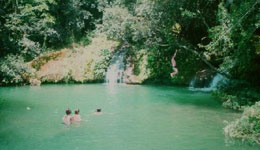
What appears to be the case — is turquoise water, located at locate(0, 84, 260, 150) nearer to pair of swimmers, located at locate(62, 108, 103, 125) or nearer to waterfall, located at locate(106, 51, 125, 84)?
pair of swimmers, located at locate(62, 108, 103, 125)

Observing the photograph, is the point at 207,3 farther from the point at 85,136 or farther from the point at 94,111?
the point at 85,136

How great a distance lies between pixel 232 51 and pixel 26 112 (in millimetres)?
9420

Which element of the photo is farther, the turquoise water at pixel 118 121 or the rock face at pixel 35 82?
the rock face at pixel 35 82

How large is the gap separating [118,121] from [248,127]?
4.77 meters

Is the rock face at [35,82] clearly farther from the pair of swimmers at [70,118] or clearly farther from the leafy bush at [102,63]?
the pair of swimmers at [70,118]

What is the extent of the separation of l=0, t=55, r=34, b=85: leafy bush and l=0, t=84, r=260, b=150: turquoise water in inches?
73.4

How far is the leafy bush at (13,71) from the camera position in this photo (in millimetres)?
21844

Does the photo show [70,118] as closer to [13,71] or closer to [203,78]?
[203,78]

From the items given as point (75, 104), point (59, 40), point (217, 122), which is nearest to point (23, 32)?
point (59, 40)

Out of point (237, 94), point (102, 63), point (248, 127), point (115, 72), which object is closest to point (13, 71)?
point (102, 63)

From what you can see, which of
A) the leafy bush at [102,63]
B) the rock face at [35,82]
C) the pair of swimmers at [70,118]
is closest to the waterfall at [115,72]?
the leafy bush at [102,63]

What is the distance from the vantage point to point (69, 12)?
93.6 feet

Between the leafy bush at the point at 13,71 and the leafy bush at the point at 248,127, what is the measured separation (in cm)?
1513

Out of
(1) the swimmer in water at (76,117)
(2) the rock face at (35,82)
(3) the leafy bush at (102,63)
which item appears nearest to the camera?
(1) the swimmer in water at (76,117)
